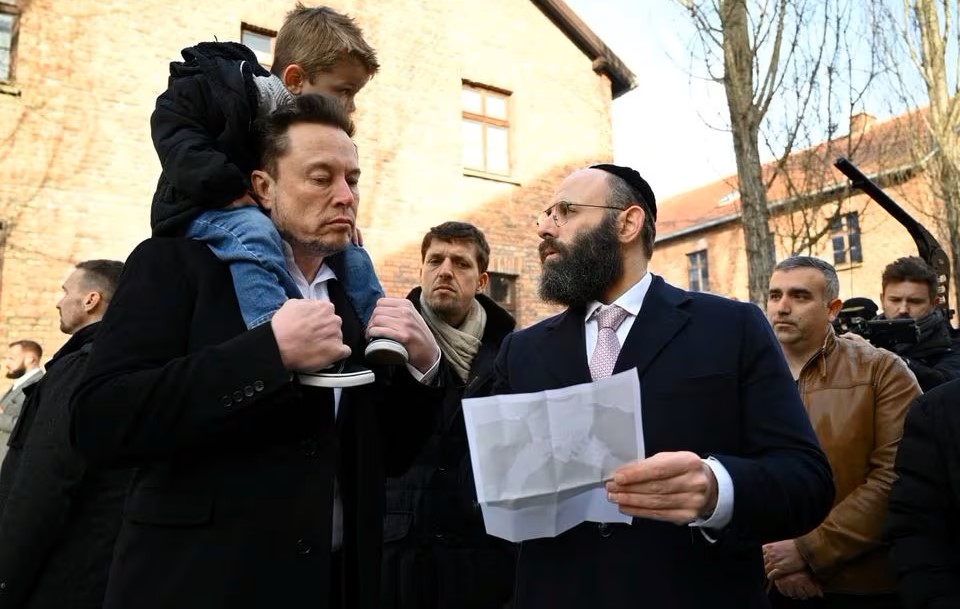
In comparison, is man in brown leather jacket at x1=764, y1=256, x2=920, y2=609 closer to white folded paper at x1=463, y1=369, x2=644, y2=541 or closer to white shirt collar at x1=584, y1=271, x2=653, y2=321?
white shirt collar at x1=584, y1=271, x2=653, y2=321

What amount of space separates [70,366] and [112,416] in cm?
174

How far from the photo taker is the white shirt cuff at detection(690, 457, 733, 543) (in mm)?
1809

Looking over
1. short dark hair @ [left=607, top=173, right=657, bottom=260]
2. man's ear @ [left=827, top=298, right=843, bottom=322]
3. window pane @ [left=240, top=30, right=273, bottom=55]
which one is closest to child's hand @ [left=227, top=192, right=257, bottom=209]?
short dark hair @ [left=607, top=173, right=657, bottom=260]

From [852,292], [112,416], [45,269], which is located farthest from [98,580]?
[852,292]

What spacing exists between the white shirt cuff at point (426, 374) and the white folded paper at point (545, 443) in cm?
23

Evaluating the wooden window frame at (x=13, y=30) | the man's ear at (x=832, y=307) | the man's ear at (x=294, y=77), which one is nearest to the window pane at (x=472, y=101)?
the wooden window frame at (x=13, y=30)

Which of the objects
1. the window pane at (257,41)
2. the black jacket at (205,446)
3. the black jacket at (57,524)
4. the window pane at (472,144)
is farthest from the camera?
the window pane at (472,144)

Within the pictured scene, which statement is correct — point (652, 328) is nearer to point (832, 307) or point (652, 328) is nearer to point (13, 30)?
point (832, 307)

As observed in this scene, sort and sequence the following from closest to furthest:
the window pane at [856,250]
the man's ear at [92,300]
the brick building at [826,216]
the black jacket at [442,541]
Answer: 1. the black jacket at [442,541]
2. the man's ear at [92,300]
3. the brick building at [826,216]
4. the window pane at [856,250]

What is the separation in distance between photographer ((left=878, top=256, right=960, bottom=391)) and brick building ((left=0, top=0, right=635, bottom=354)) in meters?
7.56

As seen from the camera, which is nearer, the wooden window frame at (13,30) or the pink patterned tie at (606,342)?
the pink patterned tie at (606,342)

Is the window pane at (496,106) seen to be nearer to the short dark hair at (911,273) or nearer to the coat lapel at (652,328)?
the short dark hair at (911,273)

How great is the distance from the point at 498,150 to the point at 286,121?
37.4 ft

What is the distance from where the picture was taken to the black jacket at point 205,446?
60.5 inches
